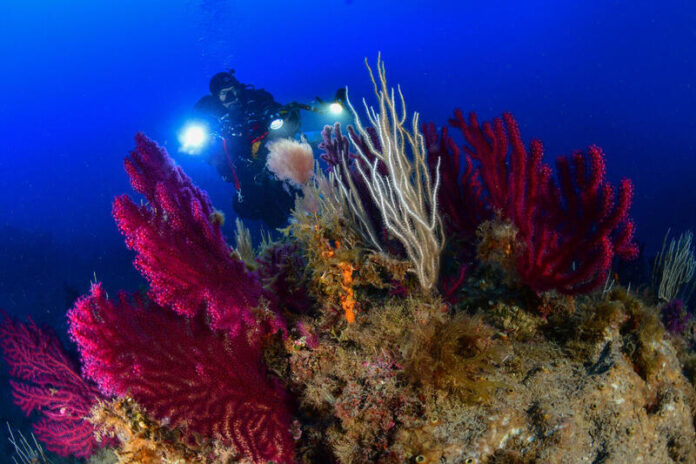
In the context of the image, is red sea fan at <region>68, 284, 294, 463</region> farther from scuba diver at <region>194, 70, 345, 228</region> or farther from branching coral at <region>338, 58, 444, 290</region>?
scuba diver at <region>194, 70, 345, 228</region>

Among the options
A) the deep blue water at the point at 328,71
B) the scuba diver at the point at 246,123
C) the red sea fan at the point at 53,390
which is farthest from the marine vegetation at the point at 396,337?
the deep blue water at the point at 328,71

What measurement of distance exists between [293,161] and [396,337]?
8.91 feet

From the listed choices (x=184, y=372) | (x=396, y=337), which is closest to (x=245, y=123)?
(x=184, y=372)

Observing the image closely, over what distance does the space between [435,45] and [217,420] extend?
4685 inches

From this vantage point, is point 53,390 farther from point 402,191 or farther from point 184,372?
point 402,191

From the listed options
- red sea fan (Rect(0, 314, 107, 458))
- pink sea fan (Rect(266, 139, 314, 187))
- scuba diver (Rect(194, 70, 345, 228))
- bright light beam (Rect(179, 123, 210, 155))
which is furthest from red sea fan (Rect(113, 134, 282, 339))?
bright light beam (Rect(179, 123, 210, 155))

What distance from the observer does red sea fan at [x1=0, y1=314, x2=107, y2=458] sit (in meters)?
3.47

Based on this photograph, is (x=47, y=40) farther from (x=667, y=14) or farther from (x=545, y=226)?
(x=667, y=14)

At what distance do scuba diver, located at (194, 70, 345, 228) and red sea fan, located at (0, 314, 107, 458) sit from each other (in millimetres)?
5652

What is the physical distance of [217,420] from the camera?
8.37ft

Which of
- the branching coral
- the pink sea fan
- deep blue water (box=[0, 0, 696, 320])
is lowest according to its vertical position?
the branching coral

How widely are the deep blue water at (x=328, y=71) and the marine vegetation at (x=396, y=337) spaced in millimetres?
43503

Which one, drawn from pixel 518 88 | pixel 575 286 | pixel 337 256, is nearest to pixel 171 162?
pixel 337 256

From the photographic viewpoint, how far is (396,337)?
257cm
